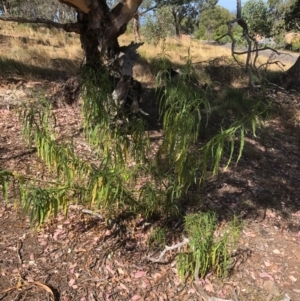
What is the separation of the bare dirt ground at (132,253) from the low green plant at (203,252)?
0.30 feet

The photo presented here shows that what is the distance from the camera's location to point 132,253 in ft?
8.52

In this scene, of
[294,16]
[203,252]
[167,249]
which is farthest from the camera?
[294,16]

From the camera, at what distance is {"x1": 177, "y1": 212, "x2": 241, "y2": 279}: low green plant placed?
7.35ft

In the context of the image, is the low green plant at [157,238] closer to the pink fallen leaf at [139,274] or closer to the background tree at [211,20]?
the pink fallen leaf at [139,274]

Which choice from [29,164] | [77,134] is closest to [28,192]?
[29,164]

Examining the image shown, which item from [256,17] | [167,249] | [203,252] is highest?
[256,17]

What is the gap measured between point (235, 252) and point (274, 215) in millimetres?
734

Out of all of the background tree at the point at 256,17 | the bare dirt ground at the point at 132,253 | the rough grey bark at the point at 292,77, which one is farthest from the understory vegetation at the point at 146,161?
the background tree at the point at 256,17

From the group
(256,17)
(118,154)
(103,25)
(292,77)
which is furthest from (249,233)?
(256,17)

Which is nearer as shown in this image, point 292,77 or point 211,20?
point 292,77

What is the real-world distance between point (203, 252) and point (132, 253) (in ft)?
1.96

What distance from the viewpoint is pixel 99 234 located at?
270 centimetres

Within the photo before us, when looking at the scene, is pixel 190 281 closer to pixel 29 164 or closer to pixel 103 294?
pixel 103 294

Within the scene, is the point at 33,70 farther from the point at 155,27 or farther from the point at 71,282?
the point at 155,27
